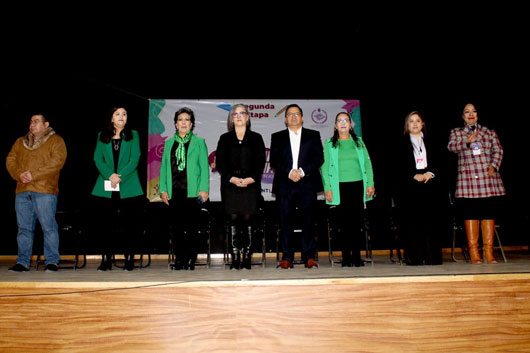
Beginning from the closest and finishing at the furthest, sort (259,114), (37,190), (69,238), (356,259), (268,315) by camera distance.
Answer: (268,315)
(356,259)
(37,190)
(69,238)
(259,114)

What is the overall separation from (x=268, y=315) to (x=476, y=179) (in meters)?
2.54

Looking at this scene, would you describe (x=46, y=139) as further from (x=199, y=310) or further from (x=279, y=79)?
(x=279, y=79)

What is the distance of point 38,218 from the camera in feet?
11.6

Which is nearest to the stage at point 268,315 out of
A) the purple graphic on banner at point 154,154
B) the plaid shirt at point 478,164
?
the plaid shirt at point 478,164

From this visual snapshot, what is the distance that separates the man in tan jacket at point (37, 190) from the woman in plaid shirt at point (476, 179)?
3781mm

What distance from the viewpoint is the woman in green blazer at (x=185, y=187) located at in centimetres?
339

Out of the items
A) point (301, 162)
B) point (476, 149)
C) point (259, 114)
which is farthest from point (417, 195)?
point (259, 114)

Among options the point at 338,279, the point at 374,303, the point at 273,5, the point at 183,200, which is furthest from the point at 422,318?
the point at 273,5

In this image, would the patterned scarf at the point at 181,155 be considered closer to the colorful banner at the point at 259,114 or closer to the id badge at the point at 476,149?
the colorful banner at the point at 259,114

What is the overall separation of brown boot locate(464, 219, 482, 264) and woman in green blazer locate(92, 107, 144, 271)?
306cm

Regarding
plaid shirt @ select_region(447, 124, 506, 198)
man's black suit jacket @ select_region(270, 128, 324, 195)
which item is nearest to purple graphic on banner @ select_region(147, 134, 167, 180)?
man's black suit jacket @ select_region(270, 128, 324, 195)

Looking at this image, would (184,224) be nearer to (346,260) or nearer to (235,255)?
(235,255)

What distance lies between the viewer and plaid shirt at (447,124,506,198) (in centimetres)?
357

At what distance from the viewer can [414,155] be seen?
11.5ft
